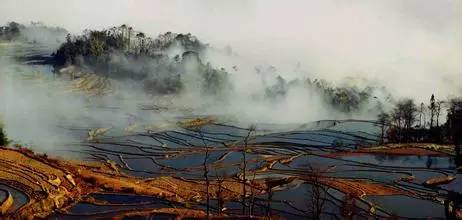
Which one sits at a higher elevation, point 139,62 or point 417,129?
point 139,62

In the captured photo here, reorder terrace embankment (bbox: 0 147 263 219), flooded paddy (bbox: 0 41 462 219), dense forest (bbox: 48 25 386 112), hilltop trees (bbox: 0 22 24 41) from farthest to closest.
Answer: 1. hilltop trees (bbox: 0 22 24 41)
2. dense forest (bbox: 48 25 386 112)
3. flooded paddy (bbox: 0 41 462 219)
4. terrace embankment (bbox: 0 147 263 219)

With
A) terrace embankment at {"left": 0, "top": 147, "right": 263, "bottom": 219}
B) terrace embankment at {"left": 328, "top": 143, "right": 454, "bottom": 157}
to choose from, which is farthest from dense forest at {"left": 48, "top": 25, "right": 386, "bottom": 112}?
terrace embankment at {"left": 0, "top": 147, "right": 263, "bottom": 219}

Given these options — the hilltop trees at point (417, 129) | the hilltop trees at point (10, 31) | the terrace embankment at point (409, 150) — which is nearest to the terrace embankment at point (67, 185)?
the terrace embankment at point (409, 150)

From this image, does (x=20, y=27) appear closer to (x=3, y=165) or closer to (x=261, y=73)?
(x=261, y=73)

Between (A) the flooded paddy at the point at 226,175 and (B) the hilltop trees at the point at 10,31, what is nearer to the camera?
(A) the flooded paddy at the point at 226,175

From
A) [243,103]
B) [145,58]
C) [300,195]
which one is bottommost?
[300,195]

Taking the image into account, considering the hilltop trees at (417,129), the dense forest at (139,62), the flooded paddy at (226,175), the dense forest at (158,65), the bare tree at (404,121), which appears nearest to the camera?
the flooded paddy at (226,175)

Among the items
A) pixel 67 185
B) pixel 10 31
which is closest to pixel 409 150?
pixel 67 185

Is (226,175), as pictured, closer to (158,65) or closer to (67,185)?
(67,185)

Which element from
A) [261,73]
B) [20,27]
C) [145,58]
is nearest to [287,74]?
[261,73]

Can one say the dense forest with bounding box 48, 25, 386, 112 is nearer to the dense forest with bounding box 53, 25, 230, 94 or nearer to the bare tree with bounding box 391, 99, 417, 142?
the dense forest with bounding box 53, 25, 230, 94

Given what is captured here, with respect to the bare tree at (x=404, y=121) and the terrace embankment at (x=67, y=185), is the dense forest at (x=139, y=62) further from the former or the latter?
the terrace embankment at (x=67, y=185)
